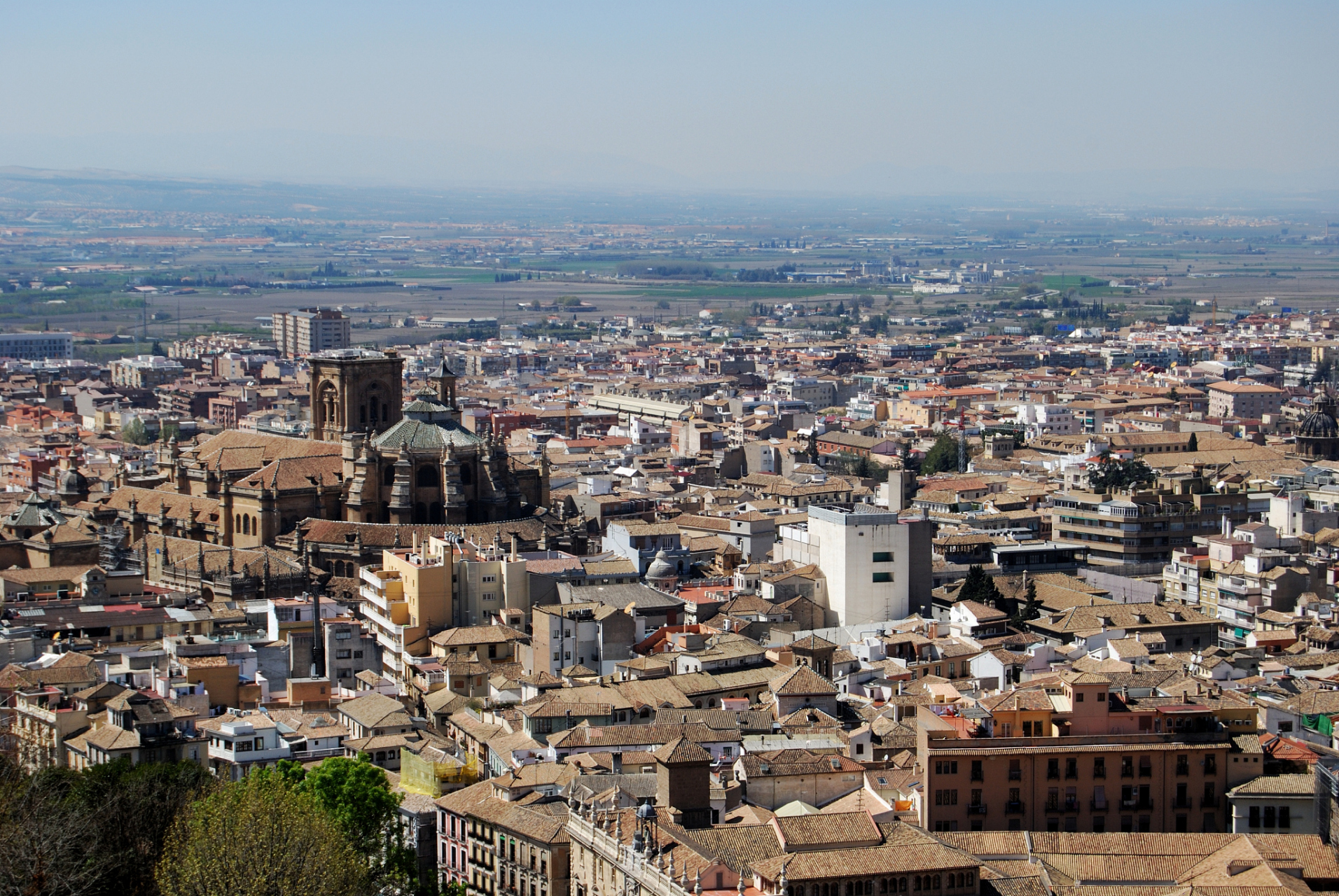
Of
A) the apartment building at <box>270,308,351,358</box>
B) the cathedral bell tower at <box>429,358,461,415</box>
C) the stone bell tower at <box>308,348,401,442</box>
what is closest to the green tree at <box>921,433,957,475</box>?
the cathedral bell tower at <box>429,358,461,415</box>

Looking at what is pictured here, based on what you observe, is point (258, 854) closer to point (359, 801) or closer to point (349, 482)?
point (359, 801)

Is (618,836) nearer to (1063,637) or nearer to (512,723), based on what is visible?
(512,723)

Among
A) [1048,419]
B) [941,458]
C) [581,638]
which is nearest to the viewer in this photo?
[581,638]

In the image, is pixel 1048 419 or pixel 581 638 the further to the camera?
pixel 1048 419

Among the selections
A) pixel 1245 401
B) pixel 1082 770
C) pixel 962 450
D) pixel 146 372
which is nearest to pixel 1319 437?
pixel 962 450

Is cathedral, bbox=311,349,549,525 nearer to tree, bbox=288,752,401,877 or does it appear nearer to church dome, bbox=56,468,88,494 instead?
church dome, bbox=56,468,88,494

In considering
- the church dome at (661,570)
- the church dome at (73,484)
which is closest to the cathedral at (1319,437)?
the church dome at (661,570)
